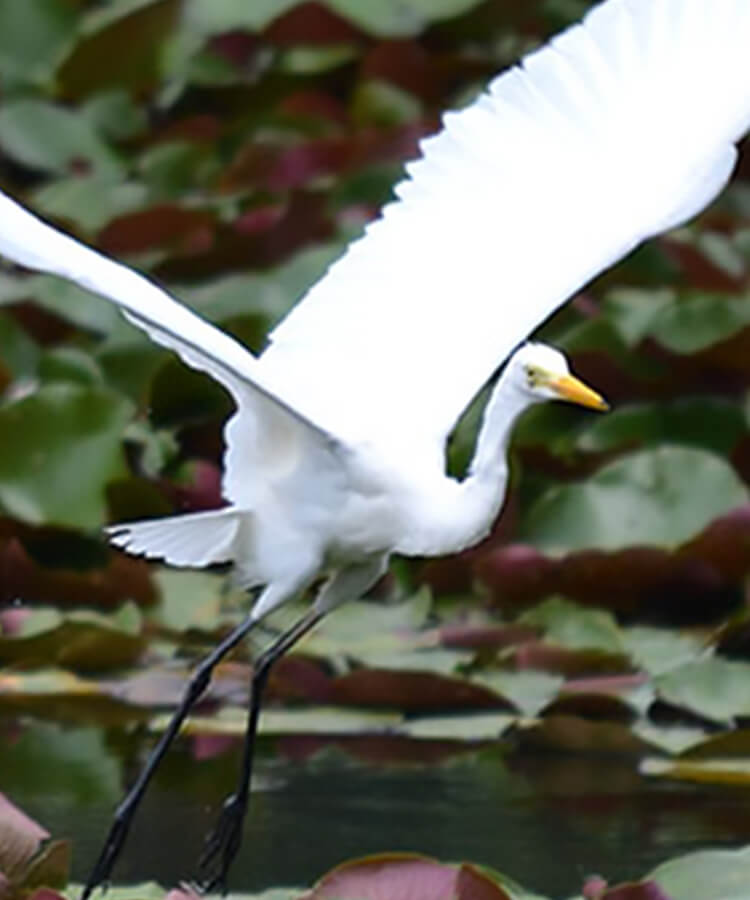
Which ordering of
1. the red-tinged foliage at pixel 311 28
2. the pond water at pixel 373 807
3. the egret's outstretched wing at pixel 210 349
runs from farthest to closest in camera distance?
the red-tinged foliage at pixel 311 28 < the pond water at pixel 373 807 < the egret's outstretched wing at pixel 210 349

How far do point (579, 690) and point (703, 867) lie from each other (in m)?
1.39

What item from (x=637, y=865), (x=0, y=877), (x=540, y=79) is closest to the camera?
(x=0, y=877)

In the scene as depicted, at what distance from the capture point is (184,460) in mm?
6480

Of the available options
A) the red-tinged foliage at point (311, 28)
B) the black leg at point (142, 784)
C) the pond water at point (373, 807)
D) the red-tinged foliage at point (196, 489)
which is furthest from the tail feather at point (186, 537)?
the red-tinged foliage at point (311, 28)

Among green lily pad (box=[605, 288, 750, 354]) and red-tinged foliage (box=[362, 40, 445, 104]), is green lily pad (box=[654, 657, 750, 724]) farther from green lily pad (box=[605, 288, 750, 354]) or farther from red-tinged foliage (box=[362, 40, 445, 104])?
red-tinged foliage (box=[362, 40, 445, 104])

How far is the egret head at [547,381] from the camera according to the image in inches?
179

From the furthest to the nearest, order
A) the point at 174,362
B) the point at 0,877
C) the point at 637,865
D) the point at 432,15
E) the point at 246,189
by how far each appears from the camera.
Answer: the point at 432,15 → the point at 246,189 → the point at 174,362 → the point at 637,865 → the point at 0,877

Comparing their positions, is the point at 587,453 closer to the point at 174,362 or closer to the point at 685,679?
the point at 174,362

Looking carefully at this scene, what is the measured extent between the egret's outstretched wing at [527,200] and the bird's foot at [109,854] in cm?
Answer: 72

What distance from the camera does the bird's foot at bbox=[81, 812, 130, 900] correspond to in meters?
4.49

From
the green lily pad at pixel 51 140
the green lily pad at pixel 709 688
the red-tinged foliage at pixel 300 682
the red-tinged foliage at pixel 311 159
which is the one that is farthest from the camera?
the green lily pad at pixel 51 140

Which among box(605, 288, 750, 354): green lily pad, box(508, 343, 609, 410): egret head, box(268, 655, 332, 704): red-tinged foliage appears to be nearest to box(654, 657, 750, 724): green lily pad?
box(268, 655, 332, 704): red-tinged foliage

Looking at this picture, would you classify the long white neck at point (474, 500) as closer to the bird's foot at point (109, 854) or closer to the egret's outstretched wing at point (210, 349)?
the egret's outstretched wing at point (210, 349)

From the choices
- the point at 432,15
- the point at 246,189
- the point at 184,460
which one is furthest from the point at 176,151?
the point at 184,460
